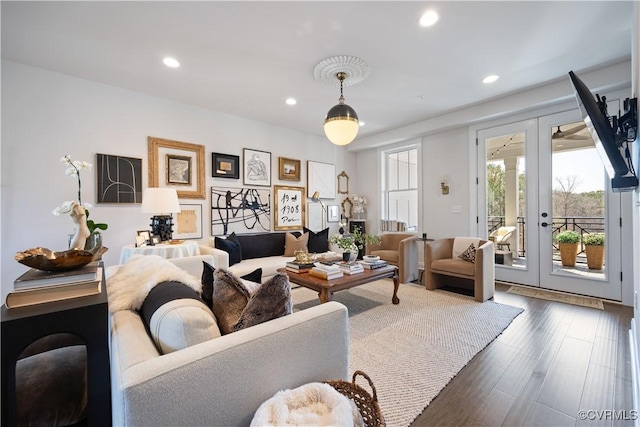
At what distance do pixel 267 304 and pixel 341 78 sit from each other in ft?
8.79

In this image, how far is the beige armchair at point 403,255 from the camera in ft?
12.7

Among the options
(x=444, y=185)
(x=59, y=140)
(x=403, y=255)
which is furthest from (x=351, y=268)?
(x=59, y=140)

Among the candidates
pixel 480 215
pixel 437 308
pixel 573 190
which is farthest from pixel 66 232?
pixel 573 190

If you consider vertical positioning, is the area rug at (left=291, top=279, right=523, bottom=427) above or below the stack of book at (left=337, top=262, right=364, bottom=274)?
below

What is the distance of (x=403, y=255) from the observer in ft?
12.7

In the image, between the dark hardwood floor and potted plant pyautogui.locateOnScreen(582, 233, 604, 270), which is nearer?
the dark hardwood floor

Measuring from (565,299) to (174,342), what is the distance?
4253mm

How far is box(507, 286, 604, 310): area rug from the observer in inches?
118

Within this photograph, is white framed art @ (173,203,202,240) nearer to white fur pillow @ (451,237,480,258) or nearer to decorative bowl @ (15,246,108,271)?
decorative bowl @ (15,246,108,271)

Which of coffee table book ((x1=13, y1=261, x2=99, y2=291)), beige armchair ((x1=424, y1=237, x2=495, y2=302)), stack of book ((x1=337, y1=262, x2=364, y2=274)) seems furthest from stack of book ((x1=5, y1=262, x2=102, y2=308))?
beige armchair ((x1=424, y1=237, x2=495, y2=302))

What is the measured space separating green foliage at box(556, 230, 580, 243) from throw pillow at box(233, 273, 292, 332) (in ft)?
13.3

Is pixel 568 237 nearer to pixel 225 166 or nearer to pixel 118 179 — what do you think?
pixel 225 166

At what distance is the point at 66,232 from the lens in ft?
9.39

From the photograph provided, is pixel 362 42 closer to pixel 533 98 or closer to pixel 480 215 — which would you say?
pixel 533 98
